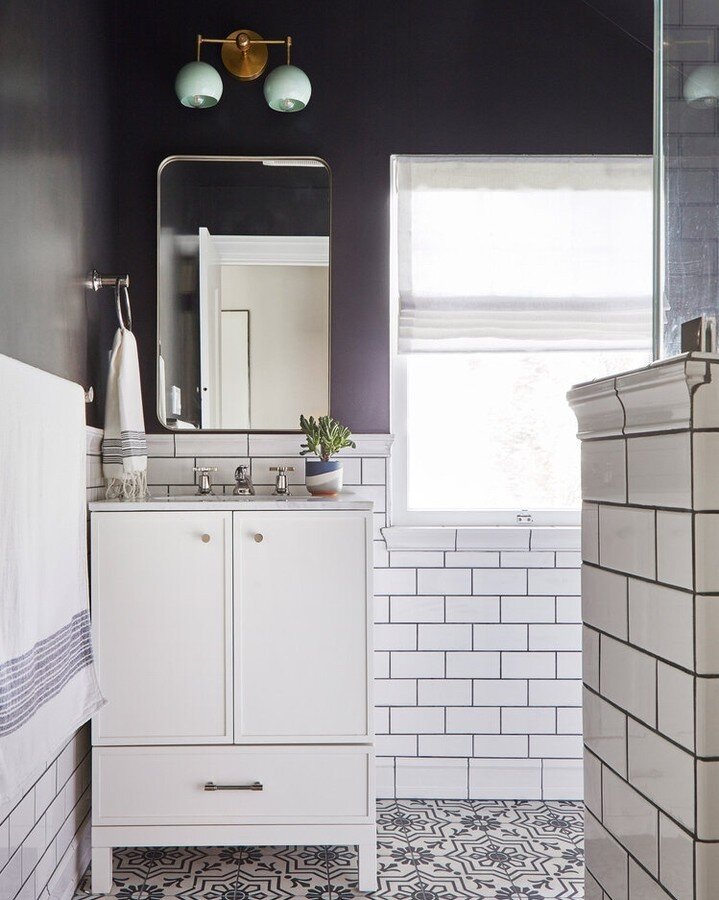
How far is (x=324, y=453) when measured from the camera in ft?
8.29

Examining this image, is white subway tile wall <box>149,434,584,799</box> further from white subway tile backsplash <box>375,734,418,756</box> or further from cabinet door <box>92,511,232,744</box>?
cabinet door <box>92,511,232,744</box>

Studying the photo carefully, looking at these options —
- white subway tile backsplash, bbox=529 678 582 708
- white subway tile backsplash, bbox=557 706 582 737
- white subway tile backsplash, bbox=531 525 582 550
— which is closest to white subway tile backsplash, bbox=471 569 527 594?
white subway tile backsplash, bbox=531 525 582 550

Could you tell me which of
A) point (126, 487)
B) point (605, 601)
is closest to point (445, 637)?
point (126, 487)

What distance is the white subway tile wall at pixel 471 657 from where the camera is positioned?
2699mm

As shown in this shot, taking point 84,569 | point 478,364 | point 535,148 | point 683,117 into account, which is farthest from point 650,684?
point 535,148

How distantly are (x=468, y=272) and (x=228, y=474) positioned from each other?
41.6 inches

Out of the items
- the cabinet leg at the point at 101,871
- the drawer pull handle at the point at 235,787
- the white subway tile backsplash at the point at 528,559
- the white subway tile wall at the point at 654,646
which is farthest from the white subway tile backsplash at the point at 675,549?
the white subway tile backsplash at the point at 528,559

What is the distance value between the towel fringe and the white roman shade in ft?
3.21

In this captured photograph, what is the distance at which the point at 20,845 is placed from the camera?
1.68 metres

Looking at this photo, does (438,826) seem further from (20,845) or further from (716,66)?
(716,66)

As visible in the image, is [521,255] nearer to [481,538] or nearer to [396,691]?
[481,538]

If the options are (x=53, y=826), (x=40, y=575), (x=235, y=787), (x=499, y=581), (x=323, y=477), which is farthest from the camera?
(x=499, y=581)

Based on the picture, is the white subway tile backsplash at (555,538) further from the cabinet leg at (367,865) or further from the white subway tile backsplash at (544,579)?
the cabinet leg at (367,865)

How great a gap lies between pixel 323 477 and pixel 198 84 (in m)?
1.29
